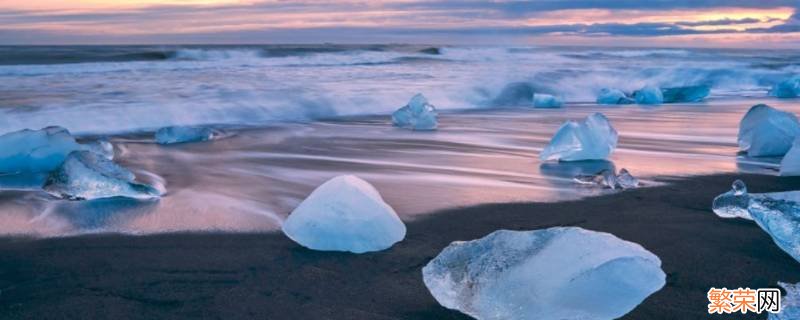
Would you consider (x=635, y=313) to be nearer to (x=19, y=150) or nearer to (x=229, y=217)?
(x=229, y=217)

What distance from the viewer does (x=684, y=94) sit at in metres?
10.6

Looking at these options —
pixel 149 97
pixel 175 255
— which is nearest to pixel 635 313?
pixel 175 255

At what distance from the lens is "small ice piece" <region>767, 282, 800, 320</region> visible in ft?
6.39

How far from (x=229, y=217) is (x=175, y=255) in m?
0.56

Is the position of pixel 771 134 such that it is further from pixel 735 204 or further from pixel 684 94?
pixel 684 94

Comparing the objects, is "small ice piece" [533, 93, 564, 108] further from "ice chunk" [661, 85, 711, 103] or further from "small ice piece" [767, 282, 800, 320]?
"small ice piece" [767, 282, 800, 320]

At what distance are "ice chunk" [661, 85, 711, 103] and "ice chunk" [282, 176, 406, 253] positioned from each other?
8878 mm

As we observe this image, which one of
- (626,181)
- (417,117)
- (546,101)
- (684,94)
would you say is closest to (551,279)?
(626,181)

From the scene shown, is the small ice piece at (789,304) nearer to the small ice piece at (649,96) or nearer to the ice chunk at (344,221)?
the ice chunk at (344,221)

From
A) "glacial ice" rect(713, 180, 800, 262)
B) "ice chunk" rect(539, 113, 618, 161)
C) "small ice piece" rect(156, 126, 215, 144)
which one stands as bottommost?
"small ice piece" rect(156, 126, 215, 144)

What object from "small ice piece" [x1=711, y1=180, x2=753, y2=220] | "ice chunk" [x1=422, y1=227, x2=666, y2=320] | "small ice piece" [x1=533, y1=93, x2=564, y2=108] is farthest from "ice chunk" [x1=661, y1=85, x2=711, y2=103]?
"ice chunk" [x1=422, y1=227, x2=666, y2=320]

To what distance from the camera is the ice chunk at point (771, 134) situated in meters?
4.78

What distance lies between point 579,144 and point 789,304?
8.60ft

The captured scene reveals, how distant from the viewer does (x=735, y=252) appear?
8.50ft
